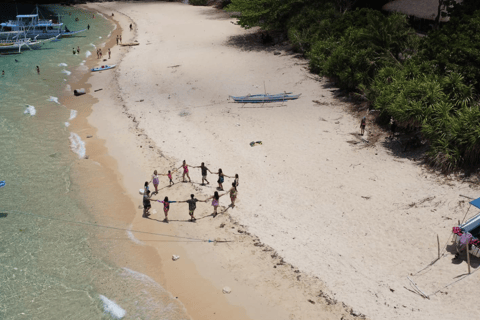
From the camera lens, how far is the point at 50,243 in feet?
56.5

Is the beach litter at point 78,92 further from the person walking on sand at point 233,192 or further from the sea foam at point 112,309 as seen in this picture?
the sea foam at point 112,309

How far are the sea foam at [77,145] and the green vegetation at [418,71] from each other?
1709 cm

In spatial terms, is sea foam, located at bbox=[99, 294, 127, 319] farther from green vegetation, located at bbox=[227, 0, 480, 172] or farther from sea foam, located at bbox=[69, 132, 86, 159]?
green vegetation, located at bbox=[227, 0, 480, 172]

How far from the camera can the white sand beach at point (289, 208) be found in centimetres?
1366

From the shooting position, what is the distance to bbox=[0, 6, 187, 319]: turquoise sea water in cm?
1415

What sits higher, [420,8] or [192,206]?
[420,8]

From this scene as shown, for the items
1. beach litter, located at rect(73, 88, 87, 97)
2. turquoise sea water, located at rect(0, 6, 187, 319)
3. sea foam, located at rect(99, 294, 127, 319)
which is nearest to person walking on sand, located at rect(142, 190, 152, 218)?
turquoise sea water, located at rect(0, 6, 187, 319)

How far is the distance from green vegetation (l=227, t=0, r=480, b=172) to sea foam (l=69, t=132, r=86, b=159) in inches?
673

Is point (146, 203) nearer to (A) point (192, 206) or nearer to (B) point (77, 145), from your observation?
(A) point (192, 206)

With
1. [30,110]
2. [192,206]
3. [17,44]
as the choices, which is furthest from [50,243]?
[17,44]

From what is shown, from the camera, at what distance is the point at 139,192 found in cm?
2039

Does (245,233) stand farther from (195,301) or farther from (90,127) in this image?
(90,127)

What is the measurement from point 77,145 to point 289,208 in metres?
14.7

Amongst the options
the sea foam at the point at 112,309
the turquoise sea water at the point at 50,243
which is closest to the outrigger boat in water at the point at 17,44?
the turquoise sea water at the point at 50,243
